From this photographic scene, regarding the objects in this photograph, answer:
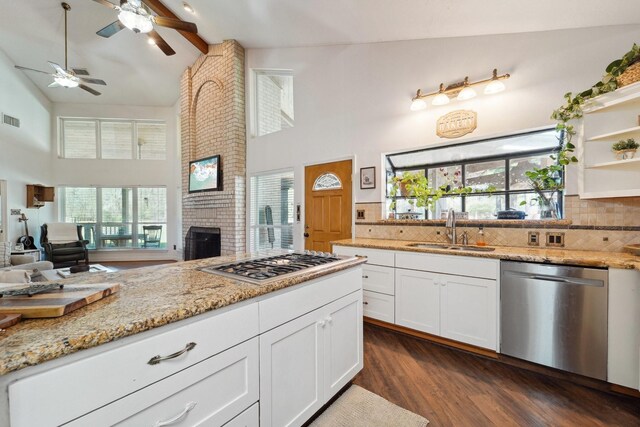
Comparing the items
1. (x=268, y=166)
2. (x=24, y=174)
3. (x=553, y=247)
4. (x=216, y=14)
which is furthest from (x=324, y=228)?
(x=24, y=174)

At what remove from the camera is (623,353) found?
174 centimetres

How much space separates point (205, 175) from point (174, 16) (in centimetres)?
263

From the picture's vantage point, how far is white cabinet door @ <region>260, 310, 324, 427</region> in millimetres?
1199

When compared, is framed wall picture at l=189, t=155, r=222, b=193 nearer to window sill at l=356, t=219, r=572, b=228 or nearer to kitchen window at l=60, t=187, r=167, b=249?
kitchen window at l=60, t=187, r=167, b=249

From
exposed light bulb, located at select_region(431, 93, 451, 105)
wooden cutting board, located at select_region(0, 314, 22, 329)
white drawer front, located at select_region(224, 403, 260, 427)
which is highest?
exposed light bulb, located at select_region(431, 93, 451, 105)

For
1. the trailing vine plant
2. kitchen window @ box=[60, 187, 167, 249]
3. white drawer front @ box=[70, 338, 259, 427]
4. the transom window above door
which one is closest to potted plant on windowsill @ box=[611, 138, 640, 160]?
the trailing vine plant

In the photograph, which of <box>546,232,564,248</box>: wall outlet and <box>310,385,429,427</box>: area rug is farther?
<box>546,232,564,248</box>: wall outlet

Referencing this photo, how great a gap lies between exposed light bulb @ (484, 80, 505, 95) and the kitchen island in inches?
91.0

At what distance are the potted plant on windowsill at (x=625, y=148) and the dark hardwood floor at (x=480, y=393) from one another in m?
1.71

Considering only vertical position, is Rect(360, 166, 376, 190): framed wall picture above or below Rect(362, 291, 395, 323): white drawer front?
above

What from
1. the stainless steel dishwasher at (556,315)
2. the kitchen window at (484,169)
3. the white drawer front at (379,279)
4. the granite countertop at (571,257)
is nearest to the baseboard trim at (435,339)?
the stainless steel dishwasher at (556,315)

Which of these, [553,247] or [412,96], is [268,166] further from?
[553,247]

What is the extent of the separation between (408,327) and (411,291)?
36 cm

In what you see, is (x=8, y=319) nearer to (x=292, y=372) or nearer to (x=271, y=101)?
(x=292, y=372)
